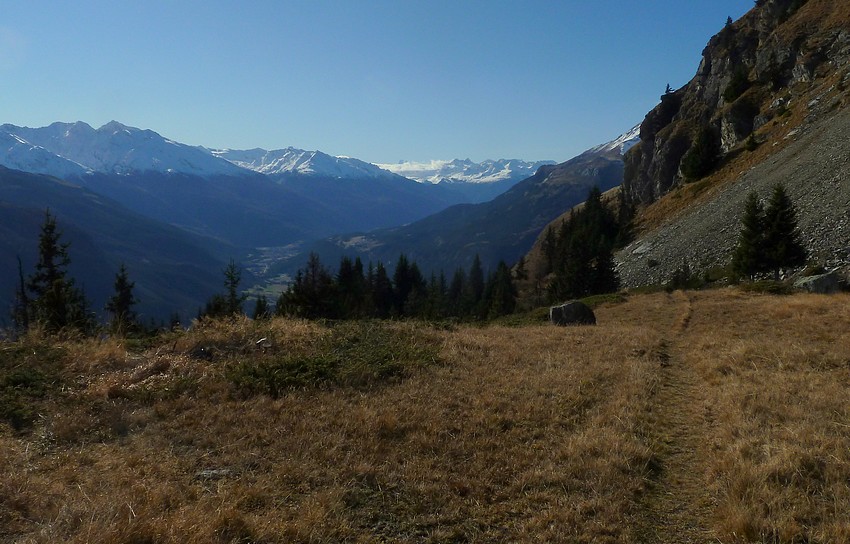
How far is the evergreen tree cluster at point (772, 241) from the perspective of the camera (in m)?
37.5

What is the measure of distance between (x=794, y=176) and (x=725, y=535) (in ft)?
193

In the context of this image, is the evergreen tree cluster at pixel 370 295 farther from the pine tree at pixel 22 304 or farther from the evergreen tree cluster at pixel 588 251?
the pine tree at pixel 22 304

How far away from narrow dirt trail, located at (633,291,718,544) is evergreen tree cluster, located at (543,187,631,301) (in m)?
50.5

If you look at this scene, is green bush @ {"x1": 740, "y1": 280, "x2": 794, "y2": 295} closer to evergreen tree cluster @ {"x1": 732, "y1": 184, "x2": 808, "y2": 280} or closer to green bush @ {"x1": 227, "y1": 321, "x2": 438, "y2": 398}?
evergreen tree cluster @ {"x1": 732, "y1": 184, "x2": 808, "y2": 280}

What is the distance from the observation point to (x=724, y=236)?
2037 inches

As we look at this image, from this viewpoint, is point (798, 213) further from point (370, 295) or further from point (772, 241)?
point (370, 295)

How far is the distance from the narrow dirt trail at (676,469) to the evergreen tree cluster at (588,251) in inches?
1986

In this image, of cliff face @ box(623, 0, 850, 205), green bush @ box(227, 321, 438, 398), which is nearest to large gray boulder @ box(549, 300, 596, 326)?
green bush @ box(227, 321, 438, 398)

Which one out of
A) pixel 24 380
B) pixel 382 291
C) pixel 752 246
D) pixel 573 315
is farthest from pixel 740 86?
pixel 24 380

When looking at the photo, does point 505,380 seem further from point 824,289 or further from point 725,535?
point 824,289

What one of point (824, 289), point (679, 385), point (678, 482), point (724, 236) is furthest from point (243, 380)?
point (724, 236)

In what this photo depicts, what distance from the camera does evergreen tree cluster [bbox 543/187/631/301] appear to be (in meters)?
62.6

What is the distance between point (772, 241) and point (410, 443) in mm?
41578

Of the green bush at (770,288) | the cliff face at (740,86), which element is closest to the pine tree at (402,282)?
the cliff face at (740,86)
